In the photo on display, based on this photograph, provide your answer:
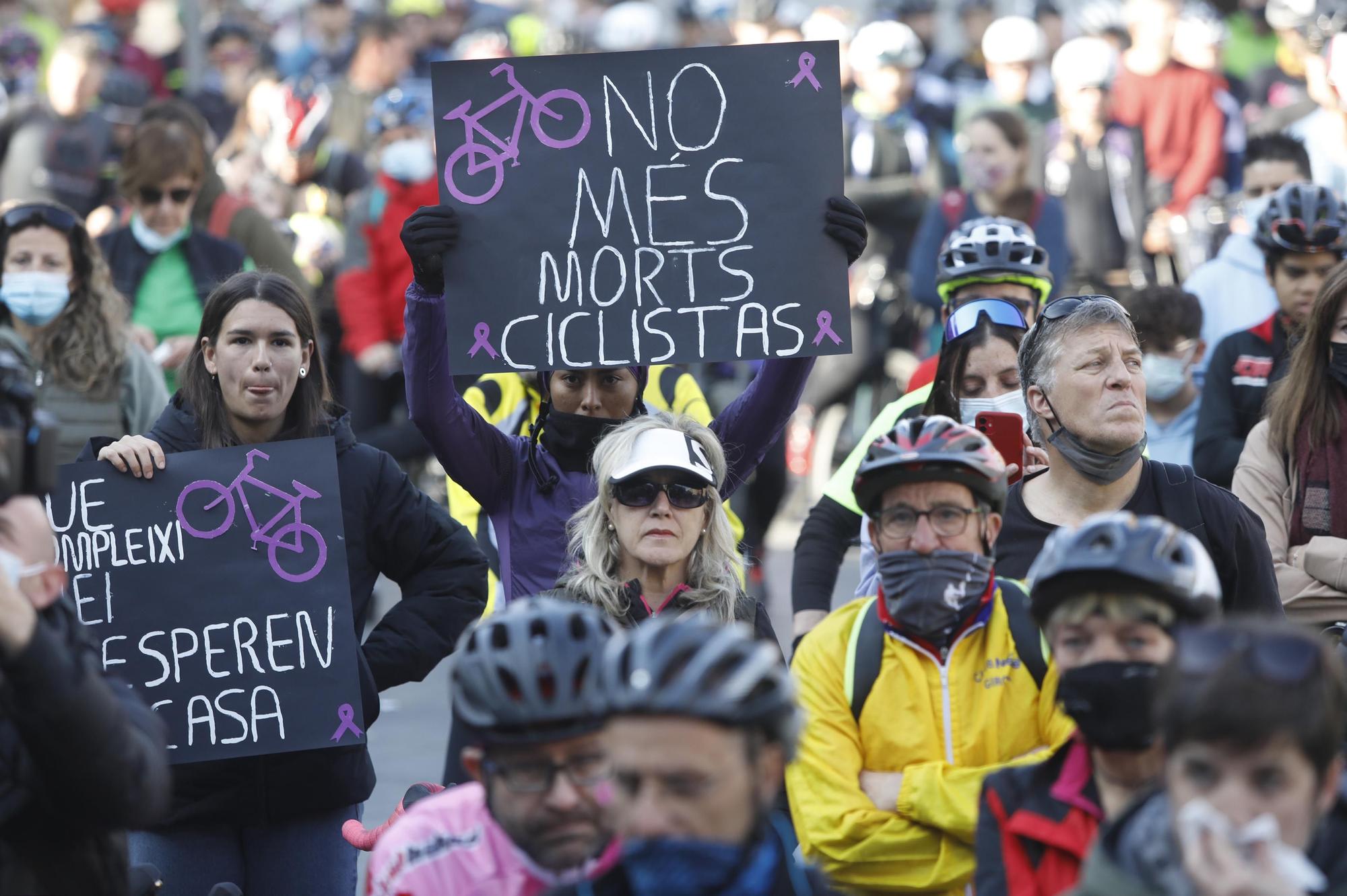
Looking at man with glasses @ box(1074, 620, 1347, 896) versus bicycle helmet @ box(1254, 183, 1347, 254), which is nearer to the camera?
man with glasses @ box(1074, 620, 1347, 896)

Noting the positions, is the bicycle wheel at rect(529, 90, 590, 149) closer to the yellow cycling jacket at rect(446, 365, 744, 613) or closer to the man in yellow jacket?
the yellow cycling jacket at rect(446, 365, 744, 613)

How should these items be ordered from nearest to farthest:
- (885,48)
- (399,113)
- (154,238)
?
(154,238)
(399,113)
(885,48)

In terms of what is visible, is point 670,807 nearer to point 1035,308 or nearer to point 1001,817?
point 1001,817

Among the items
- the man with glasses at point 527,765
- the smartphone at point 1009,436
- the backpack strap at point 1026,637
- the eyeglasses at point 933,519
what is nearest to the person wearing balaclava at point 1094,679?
the backpack strap at point 1026,637

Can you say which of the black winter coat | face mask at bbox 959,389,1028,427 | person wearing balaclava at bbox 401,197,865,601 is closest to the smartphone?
face mask at bbox 959,389,1028,427

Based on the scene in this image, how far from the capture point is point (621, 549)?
18.2 ft

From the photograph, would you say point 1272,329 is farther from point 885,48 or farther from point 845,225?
point 885,48

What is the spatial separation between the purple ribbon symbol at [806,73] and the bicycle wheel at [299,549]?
1.87 metres

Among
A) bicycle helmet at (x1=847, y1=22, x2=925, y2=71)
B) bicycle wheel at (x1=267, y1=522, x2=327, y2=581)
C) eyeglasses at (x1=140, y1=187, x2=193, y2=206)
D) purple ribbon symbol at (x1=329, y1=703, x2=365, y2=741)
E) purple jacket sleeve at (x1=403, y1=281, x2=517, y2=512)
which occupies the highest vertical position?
bicycle helmet at (x1=847, y1=22, x2=925, y2=71)

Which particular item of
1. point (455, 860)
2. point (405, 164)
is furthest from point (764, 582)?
Answer: point (455, 860)

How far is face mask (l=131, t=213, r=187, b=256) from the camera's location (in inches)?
374

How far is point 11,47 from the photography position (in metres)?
16.2

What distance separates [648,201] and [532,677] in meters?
2.51

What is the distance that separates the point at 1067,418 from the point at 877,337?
866cm
